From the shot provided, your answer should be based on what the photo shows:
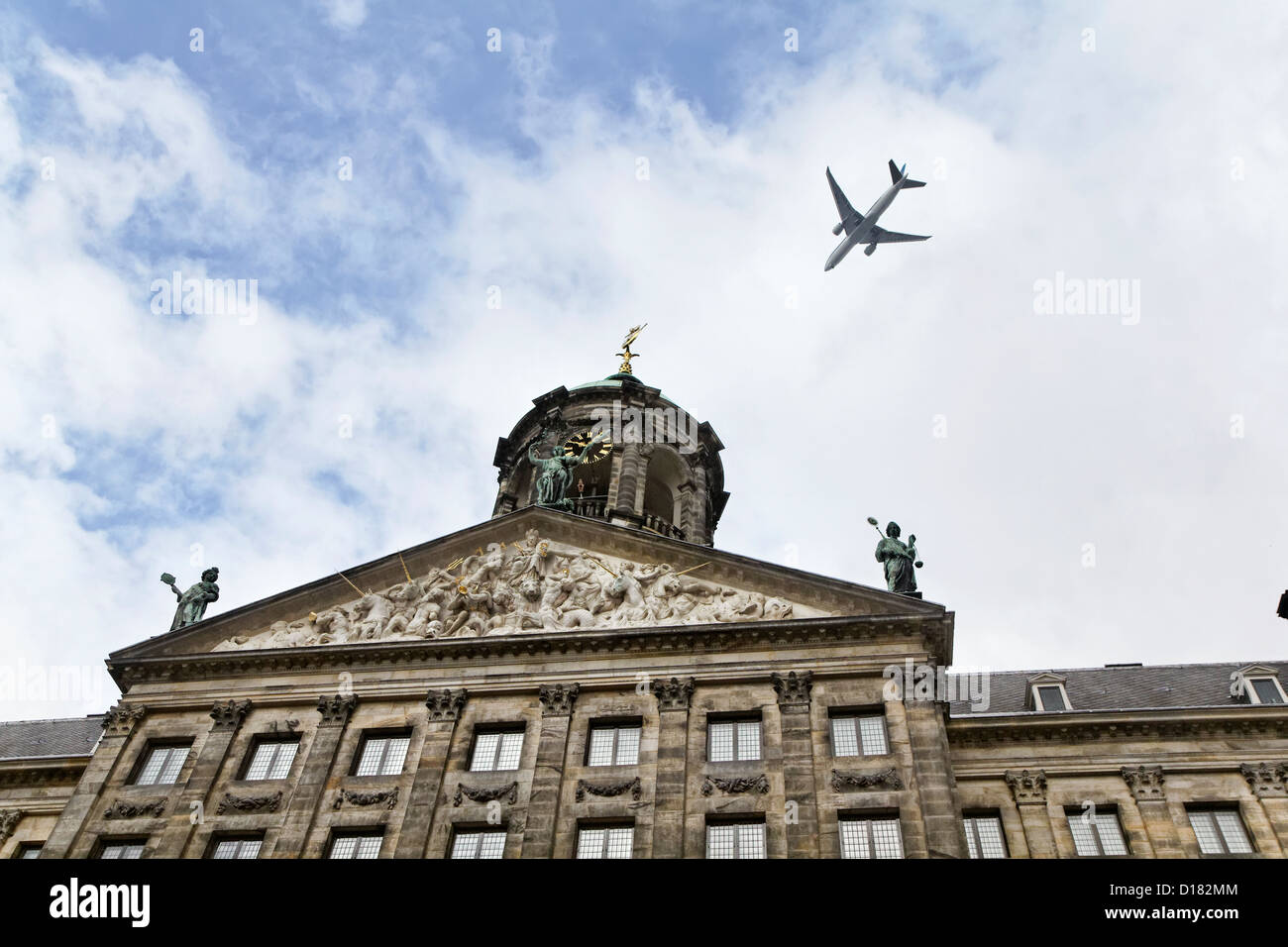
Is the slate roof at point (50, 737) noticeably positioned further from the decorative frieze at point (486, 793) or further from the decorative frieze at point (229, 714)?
the decorative frieze at point (486, 793)

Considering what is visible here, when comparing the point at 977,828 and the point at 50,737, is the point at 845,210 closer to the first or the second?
the point at 977,828

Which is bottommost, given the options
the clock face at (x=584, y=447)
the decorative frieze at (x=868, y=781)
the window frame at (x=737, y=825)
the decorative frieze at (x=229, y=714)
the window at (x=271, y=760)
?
the window frame at (x=737, y=825)

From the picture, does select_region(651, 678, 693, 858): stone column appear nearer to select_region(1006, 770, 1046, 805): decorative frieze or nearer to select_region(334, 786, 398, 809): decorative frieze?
select_region(334, 786, 398, 809): decorative frieze

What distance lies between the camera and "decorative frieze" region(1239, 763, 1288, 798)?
23.8m

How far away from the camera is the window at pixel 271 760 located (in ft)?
80.7

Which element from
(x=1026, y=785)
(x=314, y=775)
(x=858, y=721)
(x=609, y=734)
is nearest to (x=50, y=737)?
(x=314, y=775)

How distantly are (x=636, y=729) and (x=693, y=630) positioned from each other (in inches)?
107

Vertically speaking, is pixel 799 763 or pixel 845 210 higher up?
pixel 845 210

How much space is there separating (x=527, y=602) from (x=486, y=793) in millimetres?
5491

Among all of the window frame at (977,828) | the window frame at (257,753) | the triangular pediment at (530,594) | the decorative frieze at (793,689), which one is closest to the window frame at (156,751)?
the window frame at (257,753)

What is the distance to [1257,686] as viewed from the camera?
87.0 ft

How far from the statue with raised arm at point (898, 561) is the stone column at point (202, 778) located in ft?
51.8

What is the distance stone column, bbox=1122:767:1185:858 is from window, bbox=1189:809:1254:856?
1.84 feet
